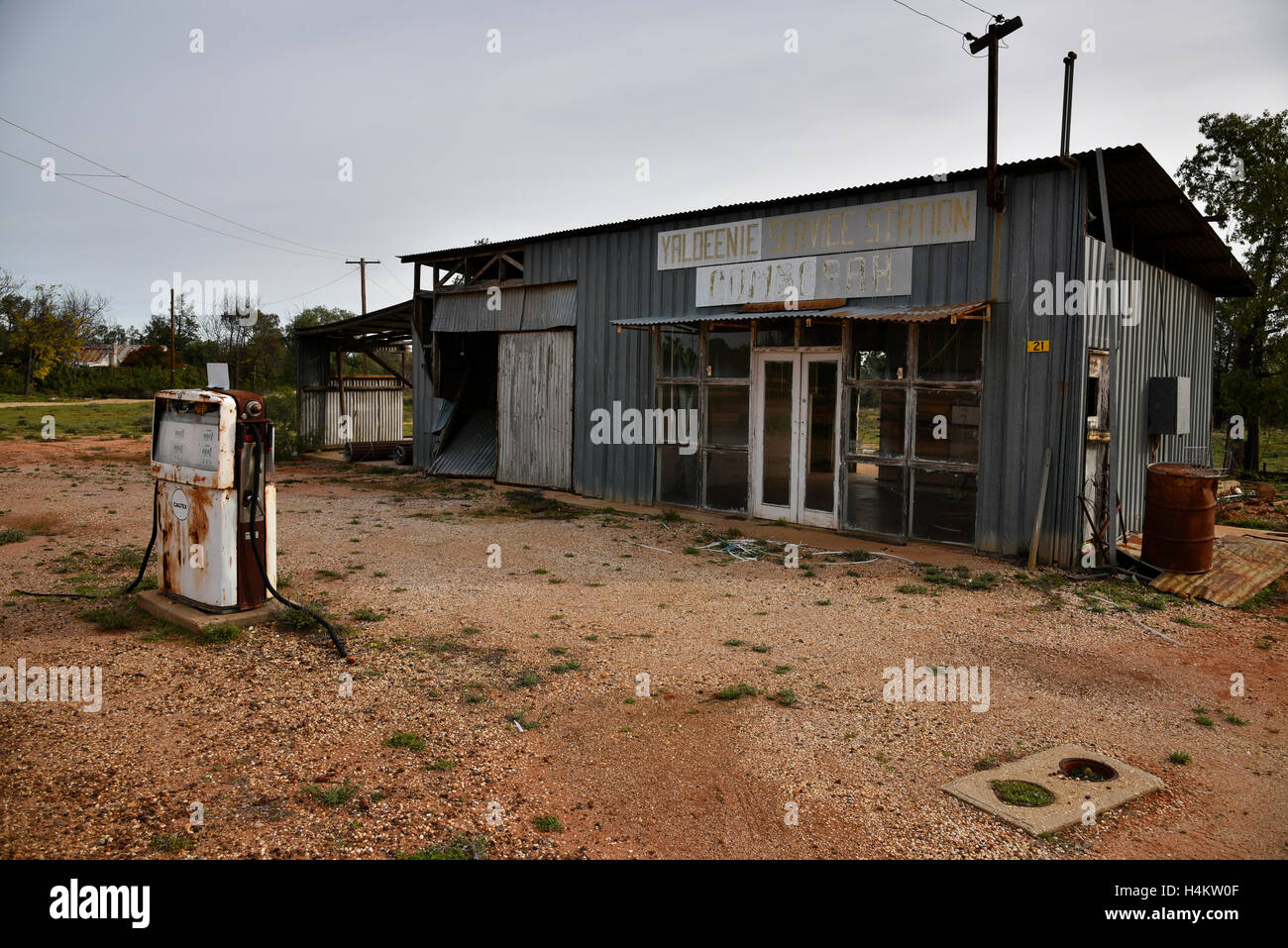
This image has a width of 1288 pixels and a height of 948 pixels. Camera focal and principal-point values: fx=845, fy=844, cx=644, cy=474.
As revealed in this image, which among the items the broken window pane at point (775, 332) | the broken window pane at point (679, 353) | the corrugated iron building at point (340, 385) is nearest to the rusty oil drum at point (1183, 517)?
the broken window pane at point (775, 332)

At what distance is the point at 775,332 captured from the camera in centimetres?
1205

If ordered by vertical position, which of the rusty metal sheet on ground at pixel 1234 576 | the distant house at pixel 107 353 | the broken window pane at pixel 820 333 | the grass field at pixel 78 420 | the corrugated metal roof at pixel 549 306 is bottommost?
the rusty metal sheet on ground at pixel 1234 576

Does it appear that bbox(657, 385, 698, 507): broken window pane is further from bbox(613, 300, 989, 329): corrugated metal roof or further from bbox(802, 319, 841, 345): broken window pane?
bbox(802, 319, 841, 345): broken window pane

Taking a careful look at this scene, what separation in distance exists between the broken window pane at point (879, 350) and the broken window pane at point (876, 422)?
0.22 m

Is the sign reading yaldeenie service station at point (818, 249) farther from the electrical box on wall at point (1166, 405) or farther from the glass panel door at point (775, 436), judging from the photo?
the electrical box on wall at point (1166, 405)

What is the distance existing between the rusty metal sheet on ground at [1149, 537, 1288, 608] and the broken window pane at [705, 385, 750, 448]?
5.69 m

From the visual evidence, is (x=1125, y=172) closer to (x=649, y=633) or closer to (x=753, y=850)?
(x=649, y=633)

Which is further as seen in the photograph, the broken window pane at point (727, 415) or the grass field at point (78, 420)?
the grass field at point (78, 420)

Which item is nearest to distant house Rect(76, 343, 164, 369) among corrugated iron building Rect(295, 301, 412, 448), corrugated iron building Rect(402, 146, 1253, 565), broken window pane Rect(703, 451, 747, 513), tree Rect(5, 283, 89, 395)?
tree Rect(5, 283, 89, 395)

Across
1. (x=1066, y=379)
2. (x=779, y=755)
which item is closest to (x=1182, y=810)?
(x=779, y=755)

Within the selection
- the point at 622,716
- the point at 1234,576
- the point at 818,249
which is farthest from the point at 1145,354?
the point at 622,716

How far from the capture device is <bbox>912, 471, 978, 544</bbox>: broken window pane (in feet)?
33.7

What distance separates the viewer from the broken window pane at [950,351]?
399 inches
